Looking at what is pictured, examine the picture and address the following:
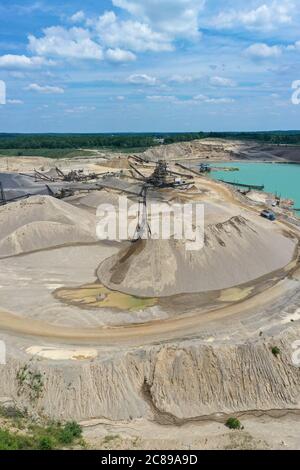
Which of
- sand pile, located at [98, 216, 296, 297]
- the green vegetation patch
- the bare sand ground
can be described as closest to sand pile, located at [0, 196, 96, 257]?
sand pile, located at [98, 216, 296, 297]

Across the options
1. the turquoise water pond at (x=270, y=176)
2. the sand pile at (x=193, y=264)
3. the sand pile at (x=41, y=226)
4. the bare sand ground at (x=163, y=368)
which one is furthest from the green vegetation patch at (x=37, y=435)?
the turquoise water pond at (x=270, y=176)

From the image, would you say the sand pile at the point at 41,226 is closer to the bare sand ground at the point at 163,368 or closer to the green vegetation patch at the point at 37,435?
the bare sand ground at the point at 163,368

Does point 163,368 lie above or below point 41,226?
below

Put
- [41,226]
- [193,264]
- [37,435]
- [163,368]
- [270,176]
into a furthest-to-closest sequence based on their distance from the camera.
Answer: [270,176], [41,226], [193,264], [163,368], [37,435]

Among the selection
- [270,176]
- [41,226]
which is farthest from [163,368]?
[270,176]

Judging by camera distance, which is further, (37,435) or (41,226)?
(41,226)

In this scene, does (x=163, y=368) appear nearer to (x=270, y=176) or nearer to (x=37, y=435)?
(x=37, y=435)
